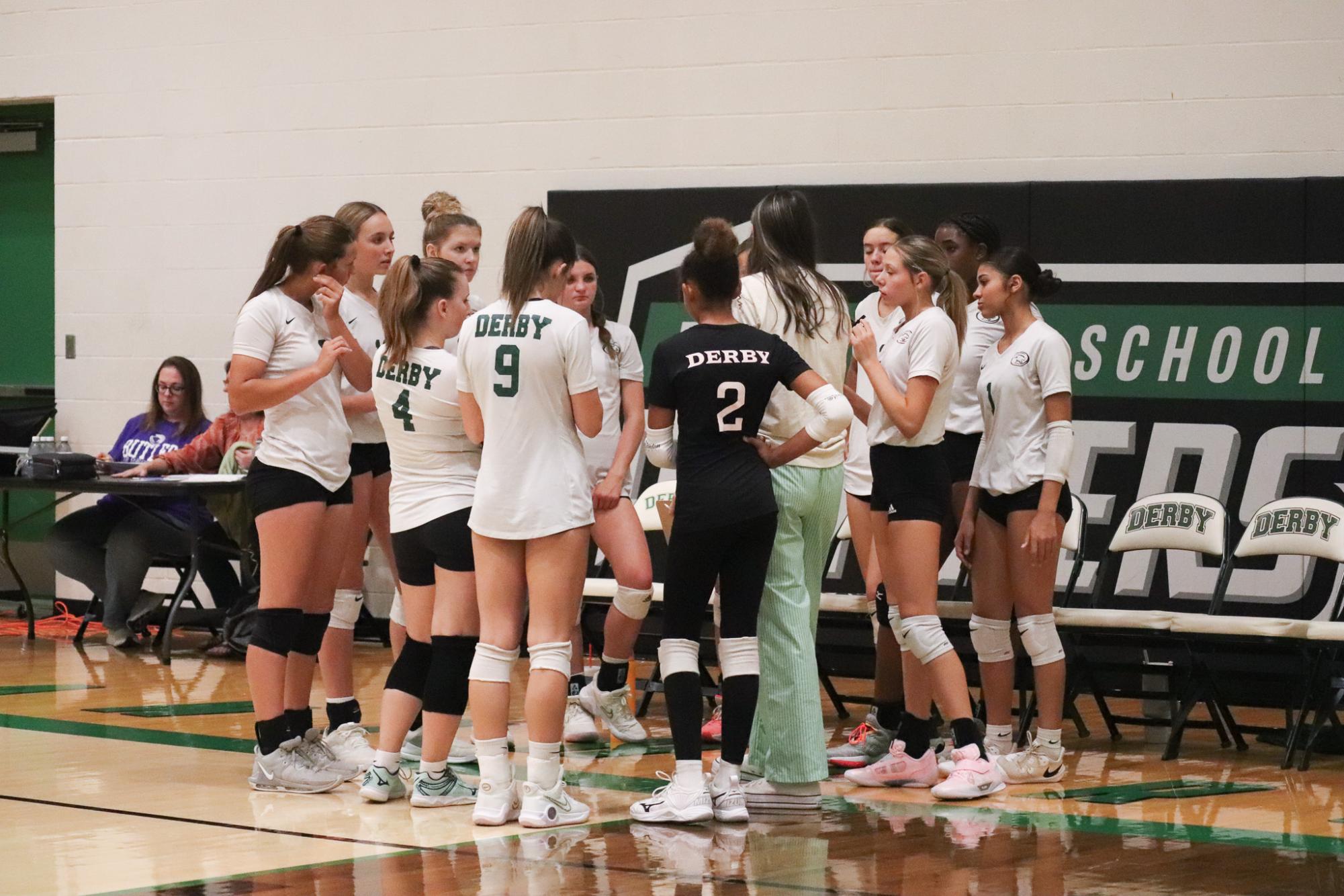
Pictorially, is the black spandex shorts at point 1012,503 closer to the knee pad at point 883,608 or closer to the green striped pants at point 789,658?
the knee pad at point 883,608

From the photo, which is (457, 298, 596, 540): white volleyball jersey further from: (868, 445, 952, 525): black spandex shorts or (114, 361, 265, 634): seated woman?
(114, 361, 265, 634): seated woman

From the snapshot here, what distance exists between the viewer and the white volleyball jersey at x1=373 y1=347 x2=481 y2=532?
4.63 m

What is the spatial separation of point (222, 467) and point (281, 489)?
149 inches

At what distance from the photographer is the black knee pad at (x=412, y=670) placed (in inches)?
190

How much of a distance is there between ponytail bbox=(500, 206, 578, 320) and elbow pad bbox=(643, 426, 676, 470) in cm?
50

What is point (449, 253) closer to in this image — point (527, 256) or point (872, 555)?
point (527, 256)

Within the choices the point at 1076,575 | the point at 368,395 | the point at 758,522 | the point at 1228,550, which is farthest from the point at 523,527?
the point at 1228,550

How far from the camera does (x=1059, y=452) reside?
5.20m

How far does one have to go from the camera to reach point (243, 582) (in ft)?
28.1

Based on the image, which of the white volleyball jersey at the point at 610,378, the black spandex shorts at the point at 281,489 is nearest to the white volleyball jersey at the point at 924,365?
the white volleyball jersey at the point at 610,378

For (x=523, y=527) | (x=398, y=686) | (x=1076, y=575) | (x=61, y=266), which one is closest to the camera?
(x=523, y=527)

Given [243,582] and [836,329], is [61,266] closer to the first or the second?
[243,582]

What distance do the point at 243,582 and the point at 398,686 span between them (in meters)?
4.01

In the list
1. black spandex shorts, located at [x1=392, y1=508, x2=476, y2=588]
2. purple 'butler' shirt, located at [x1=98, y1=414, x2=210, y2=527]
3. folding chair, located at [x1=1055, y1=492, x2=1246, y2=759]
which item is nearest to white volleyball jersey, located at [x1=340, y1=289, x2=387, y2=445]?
black spandex shorts, located at [x1=392, y1=508, x2=476, y2=588]
